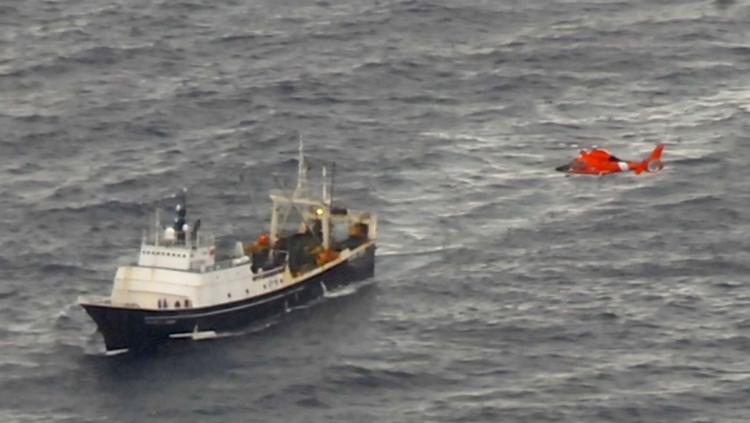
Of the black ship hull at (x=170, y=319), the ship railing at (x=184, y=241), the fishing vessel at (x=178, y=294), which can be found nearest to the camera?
the black ship hull at (x=170, y=319)

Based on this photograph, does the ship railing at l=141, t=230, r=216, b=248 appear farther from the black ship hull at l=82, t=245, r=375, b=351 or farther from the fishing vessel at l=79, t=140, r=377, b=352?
the black ship hull at l=82, t=245, r=375, b=351

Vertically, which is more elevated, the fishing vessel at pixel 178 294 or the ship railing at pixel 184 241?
the ship railing at pixel 184 241

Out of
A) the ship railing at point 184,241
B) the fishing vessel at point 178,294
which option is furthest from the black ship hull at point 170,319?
the ship railing at point 184,241

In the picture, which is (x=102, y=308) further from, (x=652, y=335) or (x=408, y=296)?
(x=652, y=335)

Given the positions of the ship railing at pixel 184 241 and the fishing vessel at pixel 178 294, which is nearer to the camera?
the fishing vessel at pixel 178 294

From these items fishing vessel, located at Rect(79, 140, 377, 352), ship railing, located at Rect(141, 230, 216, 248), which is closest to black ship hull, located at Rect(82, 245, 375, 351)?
fishing vessel, located at Rect(79, 140, 377, 352)

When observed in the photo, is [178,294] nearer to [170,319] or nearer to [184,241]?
[170,319]

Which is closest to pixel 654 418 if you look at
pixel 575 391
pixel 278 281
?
pixel 575 391

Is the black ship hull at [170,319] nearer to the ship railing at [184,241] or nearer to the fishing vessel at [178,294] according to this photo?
the fishing vessel at [178,294]

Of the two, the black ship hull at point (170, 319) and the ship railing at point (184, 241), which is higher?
the ship railing at point (184, 241)

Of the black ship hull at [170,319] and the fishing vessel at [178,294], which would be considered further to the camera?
the fishing vessel at [178,294]

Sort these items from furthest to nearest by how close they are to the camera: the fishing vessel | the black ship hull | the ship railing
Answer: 1. the ship railing
2. the fishing vessel
3. the black ship hull

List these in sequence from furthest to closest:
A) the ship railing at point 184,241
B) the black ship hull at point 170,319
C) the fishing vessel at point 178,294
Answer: the ship railing at point 184,241
the fishing vessel at point 178,294
the black ship hull at point 170,319
